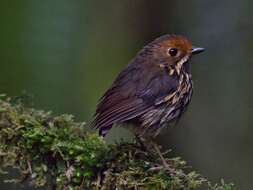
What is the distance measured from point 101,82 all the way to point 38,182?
11.4 ft

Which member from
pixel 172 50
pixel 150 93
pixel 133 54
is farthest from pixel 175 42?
pixel 133 54

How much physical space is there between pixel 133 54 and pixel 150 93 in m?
2.51

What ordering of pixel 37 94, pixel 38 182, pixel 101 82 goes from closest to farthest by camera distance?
1. pixel 38 182
2. pixel 37 94
3. pixel 101 82

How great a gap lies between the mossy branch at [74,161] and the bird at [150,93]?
269 mm

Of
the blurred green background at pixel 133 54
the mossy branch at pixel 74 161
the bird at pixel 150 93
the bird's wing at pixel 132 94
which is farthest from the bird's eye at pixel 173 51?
the blurred green background at pixel 133 54

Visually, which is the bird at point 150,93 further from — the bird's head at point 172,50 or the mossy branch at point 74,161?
the mossy branch at point 74,161

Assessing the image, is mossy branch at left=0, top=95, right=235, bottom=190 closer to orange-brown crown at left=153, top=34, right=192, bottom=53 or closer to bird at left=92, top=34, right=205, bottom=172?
Result: bird at left=92, top=34, right=205, bottom=172

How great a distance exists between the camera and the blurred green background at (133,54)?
654 centimetres

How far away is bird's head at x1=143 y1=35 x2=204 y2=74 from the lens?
4633 millimetres

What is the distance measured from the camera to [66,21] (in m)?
7.23

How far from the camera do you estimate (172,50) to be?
4.67m

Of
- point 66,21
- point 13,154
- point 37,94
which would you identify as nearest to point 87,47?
point 66,21

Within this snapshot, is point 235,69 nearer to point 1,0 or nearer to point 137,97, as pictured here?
point 1,0

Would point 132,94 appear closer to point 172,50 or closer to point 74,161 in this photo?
point 172,50
